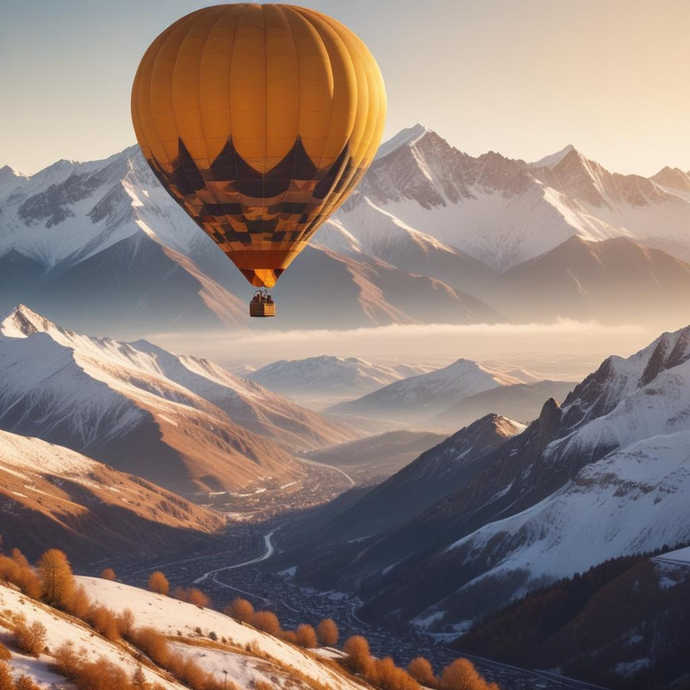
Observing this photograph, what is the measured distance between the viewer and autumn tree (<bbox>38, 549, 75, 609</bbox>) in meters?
147

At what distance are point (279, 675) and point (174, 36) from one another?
79.1m

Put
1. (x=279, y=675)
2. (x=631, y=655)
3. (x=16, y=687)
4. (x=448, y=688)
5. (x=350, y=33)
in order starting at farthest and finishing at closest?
(x=631, y=655) → (x=448, y=688) → (x=279, y=675) → (x=350, y=33) → (x=16, y=687)

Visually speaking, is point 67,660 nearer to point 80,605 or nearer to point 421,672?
point 80,605

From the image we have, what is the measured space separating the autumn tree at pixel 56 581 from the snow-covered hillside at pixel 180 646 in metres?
6.81

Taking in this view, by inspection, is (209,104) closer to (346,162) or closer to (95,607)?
(346,162)

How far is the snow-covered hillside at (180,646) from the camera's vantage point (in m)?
124

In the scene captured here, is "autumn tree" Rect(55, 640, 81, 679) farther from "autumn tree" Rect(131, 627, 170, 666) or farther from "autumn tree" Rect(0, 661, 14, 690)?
"autumn tree" Rect(131, 627, 170, 666)

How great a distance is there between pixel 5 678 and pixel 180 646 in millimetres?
43411

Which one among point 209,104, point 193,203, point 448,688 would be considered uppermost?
point 209,104

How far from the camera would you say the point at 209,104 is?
116312mm

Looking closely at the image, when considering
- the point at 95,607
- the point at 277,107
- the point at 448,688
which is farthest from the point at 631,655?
the point at 277,107

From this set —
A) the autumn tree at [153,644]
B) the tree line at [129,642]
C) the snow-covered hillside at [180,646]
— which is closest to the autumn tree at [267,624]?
the tree line at [129,642]

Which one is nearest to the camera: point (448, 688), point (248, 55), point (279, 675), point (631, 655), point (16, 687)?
point (16, 687)

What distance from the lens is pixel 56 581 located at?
148 meters
